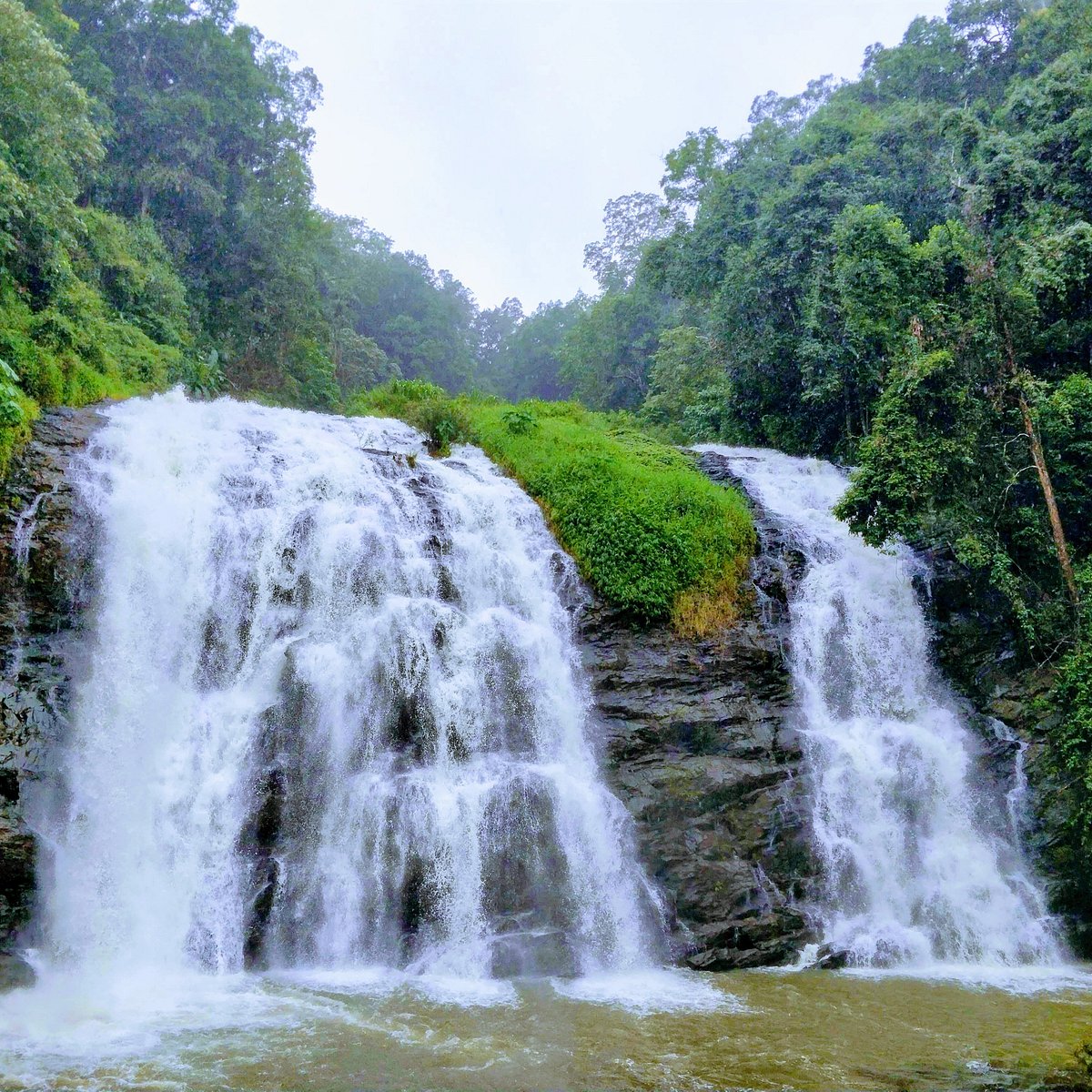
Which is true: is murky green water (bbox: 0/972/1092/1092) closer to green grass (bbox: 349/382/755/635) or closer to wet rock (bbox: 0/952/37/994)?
wet rock (bbox: 0/952/37/994)

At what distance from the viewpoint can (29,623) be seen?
10.3 meters

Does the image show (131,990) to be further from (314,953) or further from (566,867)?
(566,867)

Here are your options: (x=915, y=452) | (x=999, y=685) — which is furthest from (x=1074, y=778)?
(x=915, y=452)

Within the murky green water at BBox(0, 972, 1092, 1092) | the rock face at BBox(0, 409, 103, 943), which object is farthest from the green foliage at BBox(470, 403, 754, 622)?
the rock face at BBox(0, 409, 103, 943)

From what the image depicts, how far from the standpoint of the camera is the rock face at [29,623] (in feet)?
28.7

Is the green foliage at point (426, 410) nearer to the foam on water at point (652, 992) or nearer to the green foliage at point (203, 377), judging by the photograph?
the green foliage at point (203, 377)

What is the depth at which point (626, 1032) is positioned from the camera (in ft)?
24.4

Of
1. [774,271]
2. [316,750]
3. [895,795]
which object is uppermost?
[774,271]

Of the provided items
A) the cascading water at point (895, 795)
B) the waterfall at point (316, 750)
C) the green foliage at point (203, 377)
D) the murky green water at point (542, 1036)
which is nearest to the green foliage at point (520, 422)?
the waterfall at point (316, 750)

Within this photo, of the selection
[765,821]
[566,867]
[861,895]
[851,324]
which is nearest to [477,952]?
[566,867]

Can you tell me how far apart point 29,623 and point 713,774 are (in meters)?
8.96

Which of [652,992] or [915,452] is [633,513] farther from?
[652,992]

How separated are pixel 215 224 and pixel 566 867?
2538cm

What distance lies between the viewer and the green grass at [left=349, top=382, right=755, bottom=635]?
13.3m
